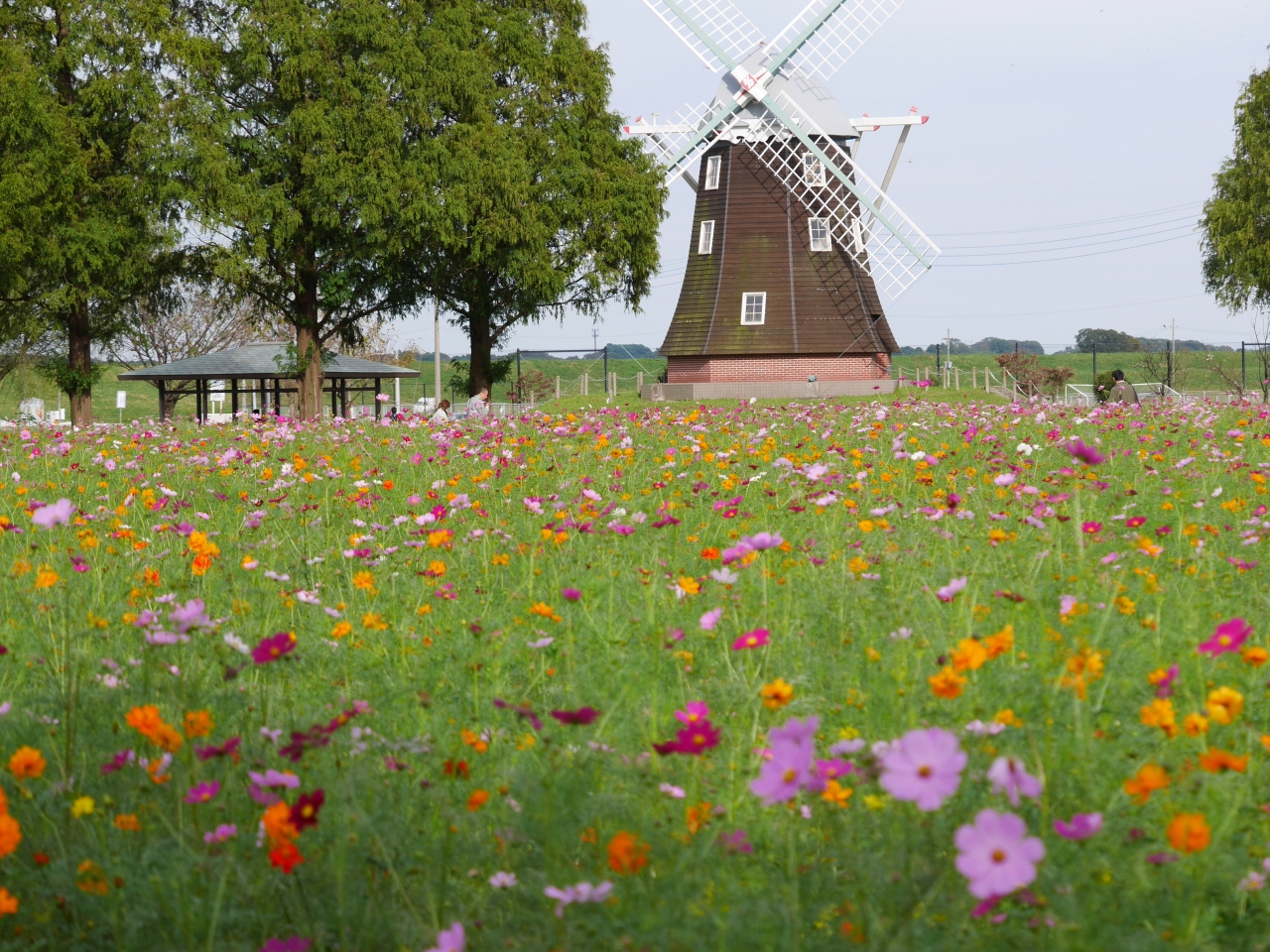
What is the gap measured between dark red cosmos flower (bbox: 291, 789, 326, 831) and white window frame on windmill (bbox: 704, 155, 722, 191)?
32786mm

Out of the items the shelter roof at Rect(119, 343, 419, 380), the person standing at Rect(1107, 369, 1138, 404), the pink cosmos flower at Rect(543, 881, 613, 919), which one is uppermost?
the shelter roof at Rect(119, 343, 419, 380)

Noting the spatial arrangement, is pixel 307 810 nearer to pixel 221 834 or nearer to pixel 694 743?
pixel 221 834

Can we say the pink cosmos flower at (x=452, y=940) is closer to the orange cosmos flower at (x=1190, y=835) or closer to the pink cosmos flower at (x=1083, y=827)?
the pink cosmos flower at (x=1083, y=827)

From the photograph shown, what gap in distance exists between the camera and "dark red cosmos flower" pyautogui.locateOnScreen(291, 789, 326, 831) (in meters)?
2.06

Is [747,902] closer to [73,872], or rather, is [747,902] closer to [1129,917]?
[1129,917]

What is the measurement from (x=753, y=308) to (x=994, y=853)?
107 feet

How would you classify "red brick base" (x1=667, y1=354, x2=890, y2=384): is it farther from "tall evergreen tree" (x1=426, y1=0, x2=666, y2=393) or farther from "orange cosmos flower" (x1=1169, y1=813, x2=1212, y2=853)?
"orange cosmos flower" (x1=1169, y1=813, x2=1212, y2=853)

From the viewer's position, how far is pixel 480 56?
26.2 meters

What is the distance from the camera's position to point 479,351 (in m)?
29.1

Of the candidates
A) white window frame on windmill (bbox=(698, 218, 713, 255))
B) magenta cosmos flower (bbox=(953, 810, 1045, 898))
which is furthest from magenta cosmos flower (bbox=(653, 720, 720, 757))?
white window frame on windmill (bbox=(698, 218, 713, 255))

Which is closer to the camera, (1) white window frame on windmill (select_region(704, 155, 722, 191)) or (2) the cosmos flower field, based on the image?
(2) the cosmos flower field

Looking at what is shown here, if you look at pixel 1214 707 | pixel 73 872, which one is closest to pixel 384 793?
pixel 73 872

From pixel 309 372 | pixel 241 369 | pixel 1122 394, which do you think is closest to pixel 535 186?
pixel 309 372

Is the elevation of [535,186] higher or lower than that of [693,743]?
higher
